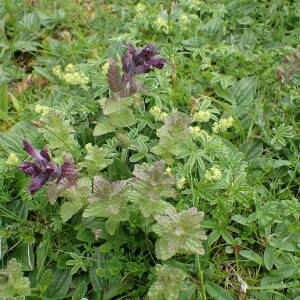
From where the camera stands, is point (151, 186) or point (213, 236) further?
point (213, 236)

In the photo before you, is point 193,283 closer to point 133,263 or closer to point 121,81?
point 133,263

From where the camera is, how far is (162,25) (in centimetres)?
334

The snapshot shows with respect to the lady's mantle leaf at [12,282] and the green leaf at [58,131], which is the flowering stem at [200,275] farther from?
the green leaf at [58,131]

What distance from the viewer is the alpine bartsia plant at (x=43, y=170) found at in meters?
2.14

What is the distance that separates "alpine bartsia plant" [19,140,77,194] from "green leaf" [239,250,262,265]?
1.05 metres

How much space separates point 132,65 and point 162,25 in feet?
2.94

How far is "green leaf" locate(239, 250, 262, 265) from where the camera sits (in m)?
2.30

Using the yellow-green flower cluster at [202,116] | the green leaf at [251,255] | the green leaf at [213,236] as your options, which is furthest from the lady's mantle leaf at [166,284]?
the yellow-green flower cluster at [202,116]

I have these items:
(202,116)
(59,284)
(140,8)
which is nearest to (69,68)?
(140,8)

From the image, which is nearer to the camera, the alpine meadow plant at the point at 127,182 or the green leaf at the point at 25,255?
the alpine meadow plant at the point at 127,182

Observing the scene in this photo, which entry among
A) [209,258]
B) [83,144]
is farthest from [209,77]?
[209,258]

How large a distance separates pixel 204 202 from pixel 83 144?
38.2 inches

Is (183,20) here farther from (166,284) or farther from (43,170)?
(166,284)

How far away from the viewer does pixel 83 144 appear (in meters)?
2.87
